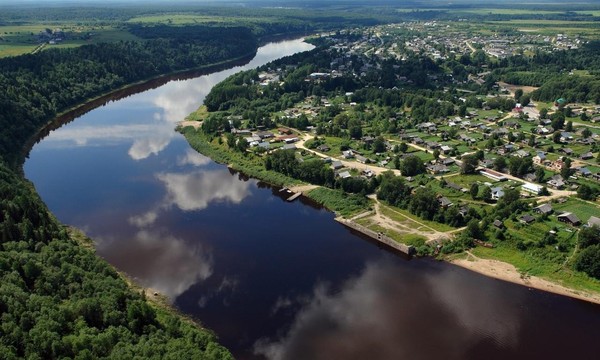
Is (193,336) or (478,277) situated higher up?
(193,336)

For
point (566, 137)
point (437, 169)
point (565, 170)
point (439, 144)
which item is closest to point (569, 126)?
point (566, 137)

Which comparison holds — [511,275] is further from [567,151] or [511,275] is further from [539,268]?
[567,151]

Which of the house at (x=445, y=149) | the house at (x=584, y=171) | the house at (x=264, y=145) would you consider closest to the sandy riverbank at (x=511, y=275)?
the house at (x=584, y=171)

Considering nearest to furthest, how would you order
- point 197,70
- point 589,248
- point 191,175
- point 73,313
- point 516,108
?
1. point 73,313
2. point 589,248
3. point 191,175
4. point 516,108
5. point 197,70

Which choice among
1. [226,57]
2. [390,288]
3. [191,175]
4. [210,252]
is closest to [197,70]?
[226,57]

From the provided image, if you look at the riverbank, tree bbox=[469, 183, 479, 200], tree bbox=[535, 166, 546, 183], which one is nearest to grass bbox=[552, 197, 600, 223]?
tree bbox=[535, 166, 546, 183]

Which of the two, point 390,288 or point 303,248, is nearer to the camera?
point 390,288

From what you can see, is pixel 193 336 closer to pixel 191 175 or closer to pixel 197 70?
pixel 191 175
